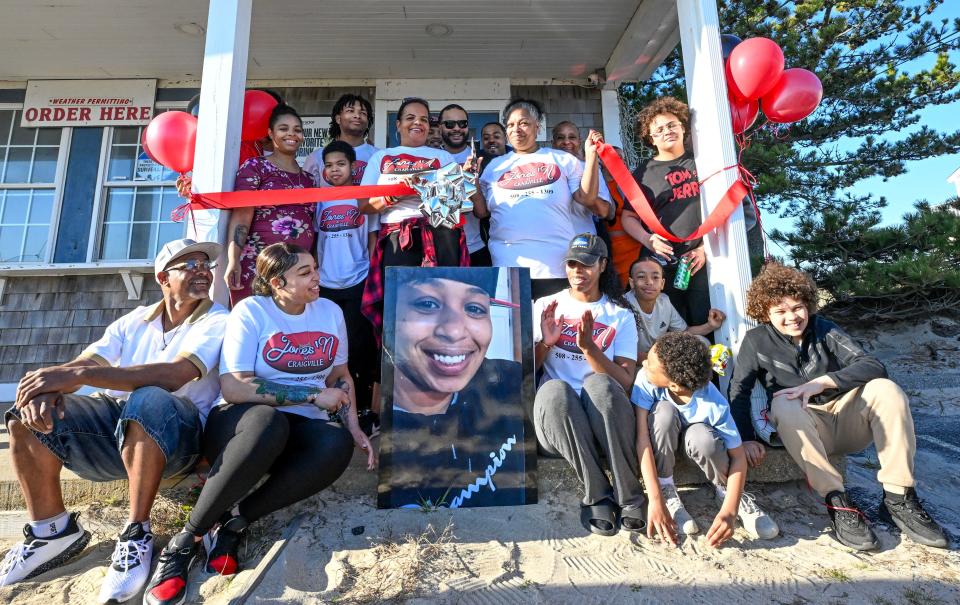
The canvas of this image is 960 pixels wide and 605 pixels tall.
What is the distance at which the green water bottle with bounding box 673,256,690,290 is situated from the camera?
312 centimetres

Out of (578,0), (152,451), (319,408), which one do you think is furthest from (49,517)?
(578,0)

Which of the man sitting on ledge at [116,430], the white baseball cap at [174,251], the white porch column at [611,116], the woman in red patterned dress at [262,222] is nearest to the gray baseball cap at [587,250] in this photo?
the woman in red patterned dress at [262,222]

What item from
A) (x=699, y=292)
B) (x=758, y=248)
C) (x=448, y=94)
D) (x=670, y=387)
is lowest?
(x=670, y=387)

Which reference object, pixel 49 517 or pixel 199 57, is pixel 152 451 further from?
pixel 199 57

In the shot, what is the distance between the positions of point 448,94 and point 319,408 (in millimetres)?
3835

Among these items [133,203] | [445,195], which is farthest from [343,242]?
[133,203]

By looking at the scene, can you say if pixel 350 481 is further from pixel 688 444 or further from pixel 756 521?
pixel 756 521

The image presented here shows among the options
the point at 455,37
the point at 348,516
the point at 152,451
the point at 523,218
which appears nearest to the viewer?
the point at 152,451

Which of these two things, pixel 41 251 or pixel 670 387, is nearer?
pixel 670 387

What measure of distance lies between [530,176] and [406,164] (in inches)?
28.3

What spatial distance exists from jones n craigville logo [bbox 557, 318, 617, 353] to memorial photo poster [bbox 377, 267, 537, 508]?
0.20 meters

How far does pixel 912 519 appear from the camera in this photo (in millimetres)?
2074

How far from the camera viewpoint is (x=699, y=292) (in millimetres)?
3178

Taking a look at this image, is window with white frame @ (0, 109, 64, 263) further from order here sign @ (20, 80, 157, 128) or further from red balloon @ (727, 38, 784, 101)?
red balloon @ (727, 38, 784, 101)
